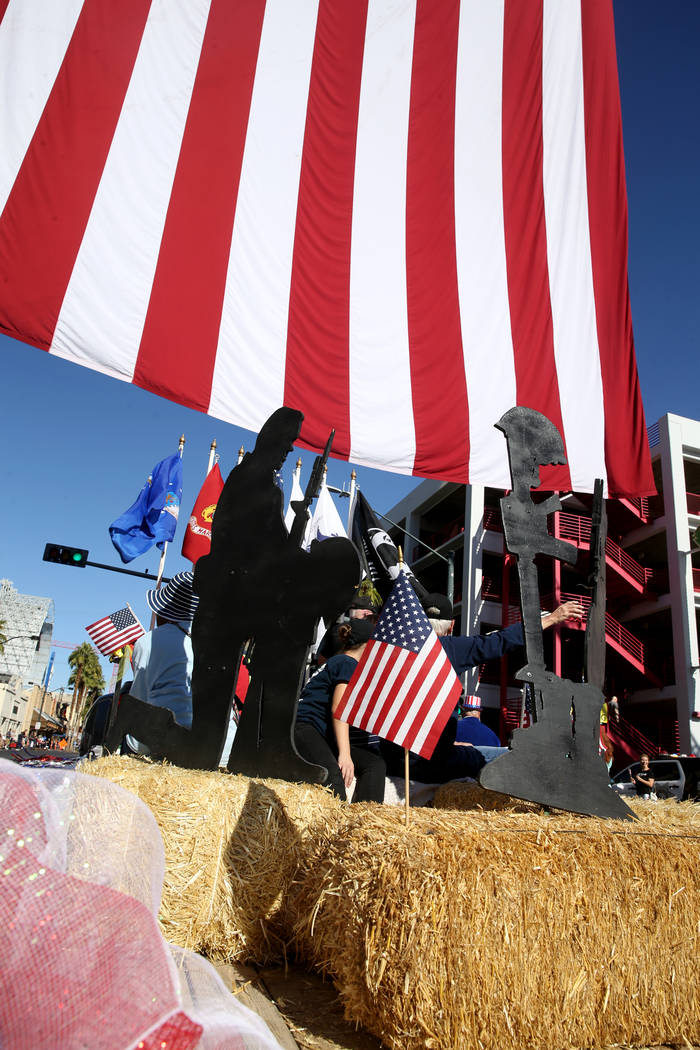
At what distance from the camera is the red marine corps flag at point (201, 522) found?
12305mm

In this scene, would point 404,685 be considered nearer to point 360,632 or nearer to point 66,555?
point 360,632

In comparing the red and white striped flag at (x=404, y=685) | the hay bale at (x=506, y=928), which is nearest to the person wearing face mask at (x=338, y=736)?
the red and white striped flag at (x=404, y=685)

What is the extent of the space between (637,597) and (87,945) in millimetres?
32461

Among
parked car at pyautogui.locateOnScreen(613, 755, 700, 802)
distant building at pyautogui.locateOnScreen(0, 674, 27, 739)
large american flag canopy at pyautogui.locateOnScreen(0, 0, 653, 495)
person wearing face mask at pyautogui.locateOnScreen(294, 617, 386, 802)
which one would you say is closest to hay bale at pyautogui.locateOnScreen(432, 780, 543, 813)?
person wearing face mask at pyautogui.locateOnScreen(294, 617, 386, 802)

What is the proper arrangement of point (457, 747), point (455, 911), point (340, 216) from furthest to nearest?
1. point (340, 216)
2. point (457, 747)
3. point (455, 911)

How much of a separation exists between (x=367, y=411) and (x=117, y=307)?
2.29 m

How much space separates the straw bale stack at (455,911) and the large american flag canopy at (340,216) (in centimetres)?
339

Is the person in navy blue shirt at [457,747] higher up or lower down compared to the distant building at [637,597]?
lower down

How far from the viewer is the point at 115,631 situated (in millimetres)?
14117

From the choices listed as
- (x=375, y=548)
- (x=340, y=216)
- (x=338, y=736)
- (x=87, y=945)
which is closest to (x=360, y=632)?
(x=338, y=736)

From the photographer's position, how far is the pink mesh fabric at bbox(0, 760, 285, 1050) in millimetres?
981

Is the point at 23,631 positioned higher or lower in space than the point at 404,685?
higher

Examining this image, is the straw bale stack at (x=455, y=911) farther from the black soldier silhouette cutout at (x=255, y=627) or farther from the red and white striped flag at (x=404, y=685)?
the black soldier silhouette cutout at (x=255, y=627)

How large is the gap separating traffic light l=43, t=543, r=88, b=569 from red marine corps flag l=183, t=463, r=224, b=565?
5875mm
